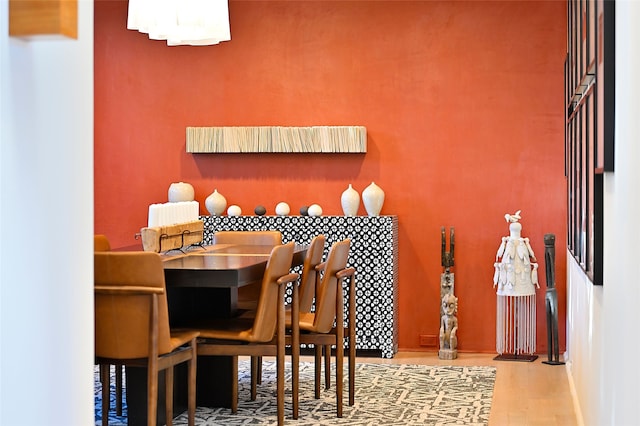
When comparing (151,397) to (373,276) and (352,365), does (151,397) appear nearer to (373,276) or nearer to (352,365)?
(352,365)

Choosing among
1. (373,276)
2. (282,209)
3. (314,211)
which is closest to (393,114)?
(314,211)

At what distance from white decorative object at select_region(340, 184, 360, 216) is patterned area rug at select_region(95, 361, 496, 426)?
A: 1279mm

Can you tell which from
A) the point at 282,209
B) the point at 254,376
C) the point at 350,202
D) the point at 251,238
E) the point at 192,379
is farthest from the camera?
the point at 282,209

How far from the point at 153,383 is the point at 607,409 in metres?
1.91

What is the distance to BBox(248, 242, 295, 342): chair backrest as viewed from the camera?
15.5 ft

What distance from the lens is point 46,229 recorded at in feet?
9.07

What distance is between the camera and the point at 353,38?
7.76m

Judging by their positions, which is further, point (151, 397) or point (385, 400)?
point (385, 400)

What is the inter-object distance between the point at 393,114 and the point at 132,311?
4089 millimetres

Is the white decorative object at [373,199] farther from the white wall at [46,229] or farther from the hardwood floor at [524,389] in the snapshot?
the white wall at [46,229]

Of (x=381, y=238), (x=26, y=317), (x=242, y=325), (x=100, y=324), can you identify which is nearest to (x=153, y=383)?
(x=100, y=324)

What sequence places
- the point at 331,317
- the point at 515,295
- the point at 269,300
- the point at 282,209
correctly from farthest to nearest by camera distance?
1. the point at 282,209
2. the point at 515,295
3. the point at 331,317
4. the point at 269,300

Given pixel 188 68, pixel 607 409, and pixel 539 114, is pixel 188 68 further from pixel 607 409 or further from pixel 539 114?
pixel 607 409

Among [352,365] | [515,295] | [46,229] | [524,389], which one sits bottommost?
[524,389]
